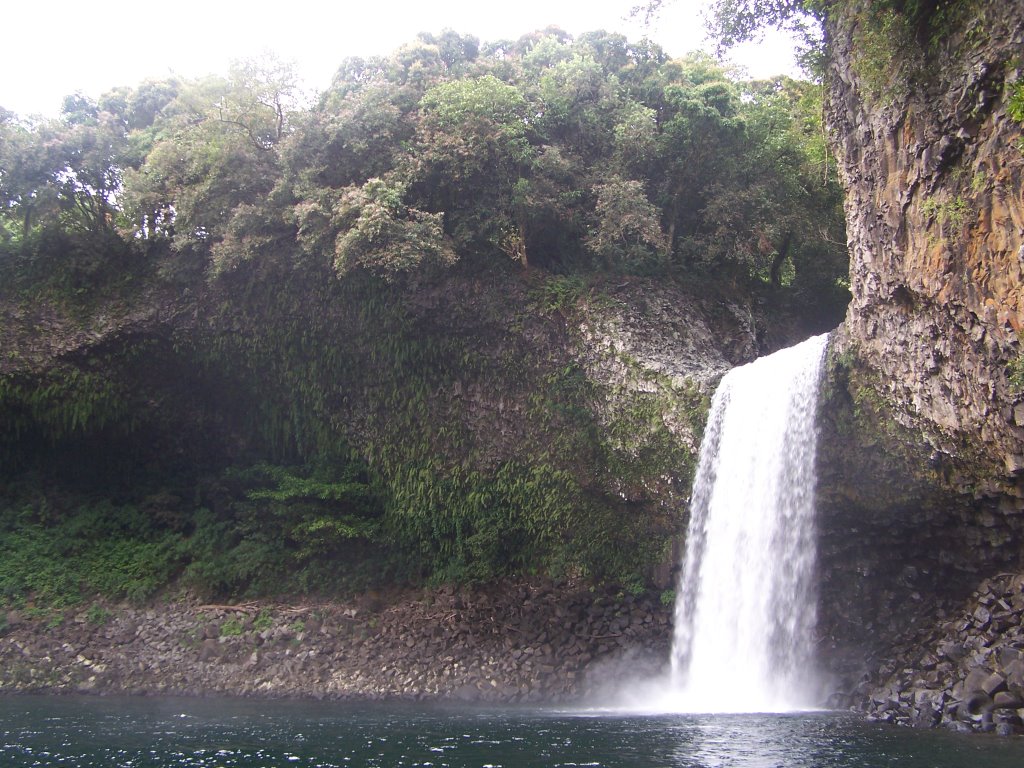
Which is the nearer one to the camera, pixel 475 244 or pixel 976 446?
pixel 976 446

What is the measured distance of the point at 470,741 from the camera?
9938 millimetres

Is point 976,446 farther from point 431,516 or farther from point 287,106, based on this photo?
point 287,106

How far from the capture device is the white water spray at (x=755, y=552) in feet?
42.7

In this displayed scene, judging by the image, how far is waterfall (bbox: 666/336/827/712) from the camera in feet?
42.7

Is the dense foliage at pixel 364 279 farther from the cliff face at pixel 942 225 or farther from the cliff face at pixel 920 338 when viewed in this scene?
the cliff face at pixel 942 225

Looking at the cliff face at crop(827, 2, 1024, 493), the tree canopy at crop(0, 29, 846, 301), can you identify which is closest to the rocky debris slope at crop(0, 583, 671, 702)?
the cliff face at crop(827, 2, 1024, 493)

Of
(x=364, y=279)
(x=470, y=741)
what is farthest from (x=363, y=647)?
(x=364, y=279)

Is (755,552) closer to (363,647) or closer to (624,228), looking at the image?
(624,228)

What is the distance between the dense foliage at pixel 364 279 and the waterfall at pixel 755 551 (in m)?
2.15

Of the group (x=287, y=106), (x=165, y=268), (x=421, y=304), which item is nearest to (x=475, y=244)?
(x=421, y=304)

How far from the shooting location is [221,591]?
1839 cm

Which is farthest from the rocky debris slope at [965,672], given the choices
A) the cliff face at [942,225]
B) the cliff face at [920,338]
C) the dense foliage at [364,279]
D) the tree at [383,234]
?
the tree at [383,234]

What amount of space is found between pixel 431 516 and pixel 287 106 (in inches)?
389

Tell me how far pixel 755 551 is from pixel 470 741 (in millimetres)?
5840
